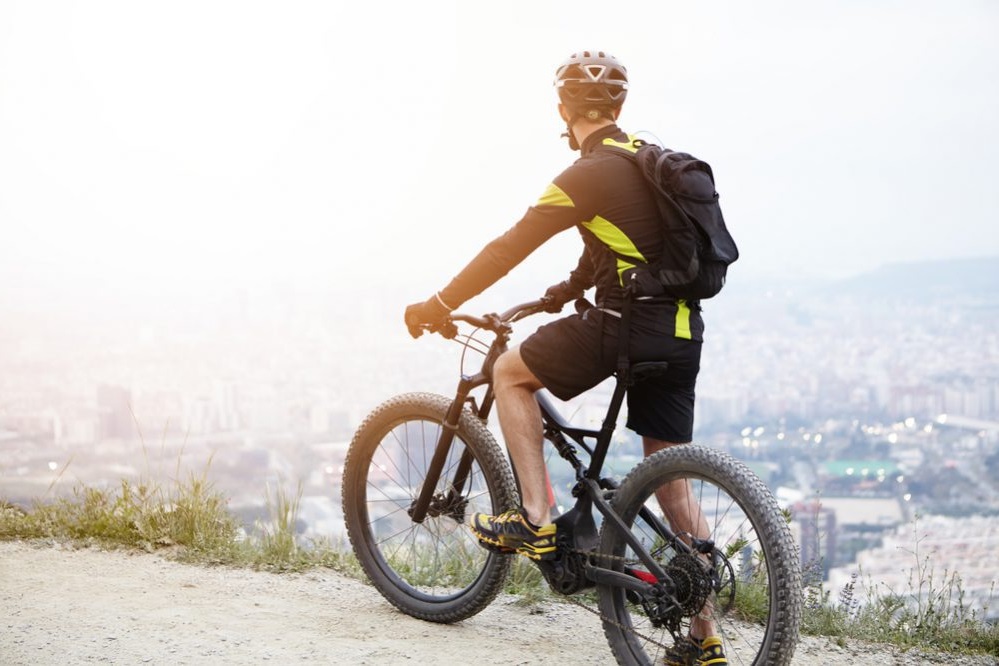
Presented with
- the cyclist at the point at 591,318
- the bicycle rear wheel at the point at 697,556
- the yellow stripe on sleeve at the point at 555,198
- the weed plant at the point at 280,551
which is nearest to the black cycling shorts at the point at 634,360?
the cyclist at the point at 591,318

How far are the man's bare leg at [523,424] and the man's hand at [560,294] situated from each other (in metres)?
0.34

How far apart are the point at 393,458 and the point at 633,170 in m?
1.98

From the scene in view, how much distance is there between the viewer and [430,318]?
14.2 ft

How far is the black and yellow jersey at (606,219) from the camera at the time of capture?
3.74 meters

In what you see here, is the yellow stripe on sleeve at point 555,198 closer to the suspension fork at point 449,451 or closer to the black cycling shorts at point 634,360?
the black cycling shorts at point 634,360

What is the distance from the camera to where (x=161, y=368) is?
131 ft

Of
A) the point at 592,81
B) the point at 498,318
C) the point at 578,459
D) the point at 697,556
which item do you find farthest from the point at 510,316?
the point at 697,556

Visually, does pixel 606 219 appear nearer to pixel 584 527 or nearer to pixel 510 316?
pixel 510 316

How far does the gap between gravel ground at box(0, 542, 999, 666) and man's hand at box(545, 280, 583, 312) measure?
1.48 m

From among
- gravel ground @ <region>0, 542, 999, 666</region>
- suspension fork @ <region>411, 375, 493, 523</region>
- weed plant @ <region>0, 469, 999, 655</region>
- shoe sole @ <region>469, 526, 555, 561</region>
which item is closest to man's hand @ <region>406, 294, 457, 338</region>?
suspension fork @ <region>411, 375, 493, 523</region>

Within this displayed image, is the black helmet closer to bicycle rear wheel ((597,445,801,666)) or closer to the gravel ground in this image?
bicycle rear wheel ((597,445,801,666))

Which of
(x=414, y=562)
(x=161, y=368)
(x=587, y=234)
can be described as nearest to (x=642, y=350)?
(x=587, y=234)

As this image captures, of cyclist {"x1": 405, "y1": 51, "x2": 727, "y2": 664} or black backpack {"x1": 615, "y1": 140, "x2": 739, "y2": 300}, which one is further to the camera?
cyclist {"x1": 405, "y1": 51, "x2": 727, "y2": 664}

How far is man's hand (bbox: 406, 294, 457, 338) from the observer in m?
4.29
